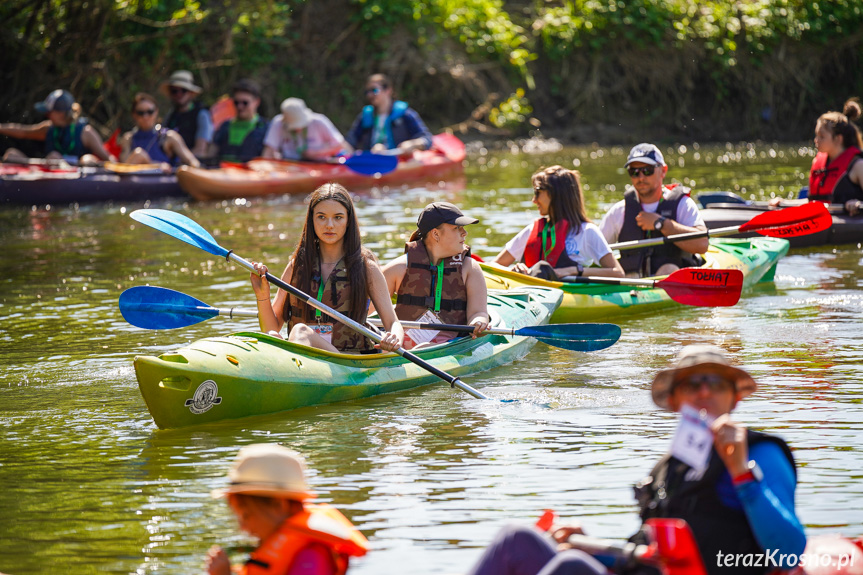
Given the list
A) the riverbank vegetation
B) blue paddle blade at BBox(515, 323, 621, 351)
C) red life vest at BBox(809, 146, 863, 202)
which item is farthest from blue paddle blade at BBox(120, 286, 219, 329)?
the riverbank vegetation

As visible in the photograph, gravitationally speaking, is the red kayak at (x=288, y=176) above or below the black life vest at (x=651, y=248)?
above

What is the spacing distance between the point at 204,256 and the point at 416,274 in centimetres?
481

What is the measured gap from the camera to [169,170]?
13523 millimetres

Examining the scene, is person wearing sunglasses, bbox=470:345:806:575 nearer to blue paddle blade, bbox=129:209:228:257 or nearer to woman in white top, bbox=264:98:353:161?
blue paddle blade, bbox=129:209:228:257

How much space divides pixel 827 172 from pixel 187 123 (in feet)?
26.4

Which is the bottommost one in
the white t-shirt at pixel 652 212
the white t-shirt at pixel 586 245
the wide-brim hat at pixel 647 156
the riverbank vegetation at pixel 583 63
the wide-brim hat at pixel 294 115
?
the white t-shirt at pixel 586 245

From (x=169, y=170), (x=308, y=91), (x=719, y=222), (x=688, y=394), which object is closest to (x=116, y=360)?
(x=688, y=394)

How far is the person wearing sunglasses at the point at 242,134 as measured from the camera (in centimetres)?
1409

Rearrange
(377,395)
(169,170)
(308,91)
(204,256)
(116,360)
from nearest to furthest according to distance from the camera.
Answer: (377,395) < (116,360) < (204,256) < (169,170) < (308,91)

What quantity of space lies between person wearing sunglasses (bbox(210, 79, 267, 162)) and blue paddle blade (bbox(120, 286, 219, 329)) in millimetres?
8900

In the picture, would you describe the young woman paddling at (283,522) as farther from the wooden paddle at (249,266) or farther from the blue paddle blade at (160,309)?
the blue paddle blade at (160,309)

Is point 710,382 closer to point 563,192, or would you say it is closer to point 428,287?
point 428,287

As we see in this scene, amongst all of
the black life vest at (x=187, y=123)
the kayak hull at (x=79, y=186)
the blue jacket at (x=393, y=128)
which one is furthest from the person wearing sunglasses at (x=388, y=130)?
the kayak hull at (x=79, y=186)

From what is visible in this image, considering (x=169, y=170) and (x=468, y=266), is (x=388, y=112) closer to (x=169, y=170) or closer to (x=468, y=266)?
(x=169, y=170)
